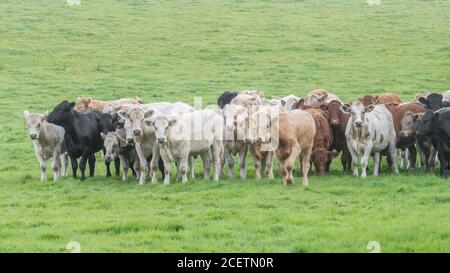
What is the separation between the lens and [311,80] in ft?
115

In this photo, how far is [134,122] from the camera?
57.9 ft

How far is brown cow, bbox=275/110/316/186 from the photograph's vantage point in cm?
1644

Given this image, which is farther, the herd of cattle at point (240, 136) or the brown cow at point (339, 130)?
the brown cow at point (339, 130)

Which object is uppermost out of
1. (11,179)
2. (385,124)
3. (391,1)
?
(391,1)

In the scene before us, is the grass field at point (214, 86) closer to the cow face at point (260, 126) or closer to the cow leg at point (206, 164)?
the cow face at point (260, 126)

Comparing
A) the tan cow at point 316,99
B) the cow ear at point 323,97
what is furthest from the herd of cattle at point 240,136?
the cow ear at point 323,97

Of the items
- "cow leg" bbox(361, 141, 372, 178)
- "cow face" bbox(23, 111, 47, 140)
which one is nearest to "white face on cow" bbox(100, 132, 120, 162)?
"cow face" bbox(23, 111, 47, 140)

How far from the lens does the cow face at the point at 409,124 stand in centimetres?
1817

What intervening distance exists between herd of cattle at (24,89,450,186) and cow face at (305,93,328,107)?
1.51 metres

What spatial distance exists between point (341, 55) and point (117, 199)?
1040 inches

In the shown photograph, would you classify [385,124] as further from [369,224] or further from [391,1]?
[391,1]

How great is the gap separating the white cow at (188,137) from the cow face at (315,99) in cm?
352

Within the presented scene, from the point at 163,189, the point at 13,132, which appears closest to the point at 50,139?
the point at 163,189
